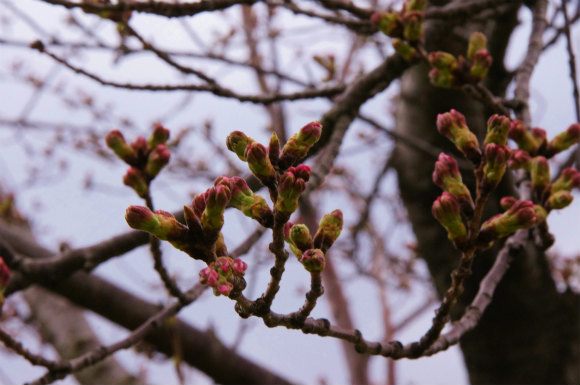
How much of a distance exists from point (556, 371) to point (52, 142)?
4719 millimetres

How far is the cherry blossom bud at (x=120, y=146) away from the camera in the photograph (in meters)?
1.04

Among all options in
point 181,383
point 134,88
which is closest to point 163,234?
point 181,383

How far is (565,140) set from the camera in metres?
1.22

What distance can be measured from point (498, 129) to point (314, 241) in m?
0.40

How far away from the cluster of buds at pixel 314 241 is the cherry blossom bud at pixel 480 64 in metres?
0.82

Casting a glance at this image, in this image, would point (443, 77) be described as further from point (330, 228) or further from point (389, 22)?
point (330, 228)

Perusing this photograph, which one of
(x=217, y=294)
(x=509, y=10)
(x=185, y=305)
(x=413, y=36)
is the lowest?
(x=217, y=294)

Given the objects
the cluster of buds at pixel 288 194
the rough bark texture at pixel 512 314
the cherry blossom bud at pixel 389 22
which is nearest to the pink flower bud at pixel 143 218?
the cluster of buds at pixel 288 194

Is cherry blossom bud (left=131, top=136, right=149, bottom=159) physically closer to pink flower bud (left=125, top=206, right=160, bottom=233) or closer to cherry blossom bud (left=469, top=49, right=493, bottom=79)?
pink flower bud (left=125, top=206, right=160, bottom=233)

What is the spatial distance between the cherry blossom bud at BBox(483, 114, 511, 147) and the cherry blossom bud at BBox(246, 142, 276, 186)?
44cm

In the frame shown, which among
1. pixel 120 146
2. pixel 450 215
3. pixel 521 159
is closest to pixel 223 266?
pixel 450 215

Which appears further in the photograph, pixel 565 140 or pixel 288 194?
pixel 565 140

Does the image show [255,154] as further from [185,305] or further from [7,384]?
[7,384]

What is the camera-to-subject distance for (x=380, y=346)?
2.91 ft
